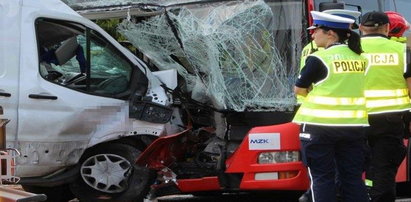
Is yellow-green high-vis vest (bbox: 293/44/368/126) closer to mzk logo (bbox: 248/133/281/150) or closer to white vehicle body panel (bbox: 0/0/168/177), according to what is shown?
mzk logo (bbox: 248/133/281/150)

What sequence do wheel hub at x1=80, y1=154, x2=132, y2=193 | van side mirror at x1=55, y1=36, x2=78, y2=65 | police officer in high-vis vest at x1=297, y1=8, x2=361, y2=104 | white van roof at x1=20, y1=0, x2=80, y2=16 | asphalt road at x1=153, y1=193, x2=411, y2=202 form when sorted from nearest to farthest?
police officer in high-vis vest at x1=297, y1=8, x2=361, y2=104
white van roof at x1=20, y1=0, x2=80, y2=16
wheel hub at x1=80, y1=154, x2=132, y2=193
van side mirror at x1=55, y1=36, x2=78, y2=65
asphalt road at x1=153, y1=193, x2=411, y2=202

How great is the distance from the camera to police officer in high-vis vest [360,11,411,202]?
5.41 metres

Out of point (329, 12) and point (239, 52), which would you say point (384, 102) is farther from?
point (239, 52)

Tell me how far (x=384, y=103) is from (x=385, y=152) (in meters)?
0.40

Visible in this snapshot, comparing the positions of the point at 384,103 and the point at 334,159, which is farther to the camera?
the point at 384,103

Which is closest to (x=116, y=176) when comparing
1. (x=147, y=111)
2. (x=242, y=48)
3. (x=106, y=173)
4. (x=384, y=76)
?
(x=106, y=173)

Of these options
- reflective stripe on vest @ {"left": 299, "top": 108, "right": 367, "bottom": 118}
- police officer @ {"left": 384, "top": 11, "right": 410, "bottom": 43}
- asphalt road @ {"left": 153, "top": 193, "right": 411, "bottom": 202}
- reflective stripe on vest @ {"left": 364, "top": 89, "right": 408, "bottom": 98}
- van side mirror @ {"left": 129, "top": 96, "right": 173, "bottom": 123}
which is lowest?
asphalt road @ {"left": 153, "top": 193, "right": 411, "bottom": 202}

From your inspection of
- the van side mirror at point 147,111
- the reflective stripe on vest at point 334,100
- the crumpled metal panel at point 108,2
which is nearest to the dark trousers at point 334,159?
the reflective stripe on vest at point 334,100

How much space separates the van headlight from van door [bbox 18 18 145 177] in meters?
1.33

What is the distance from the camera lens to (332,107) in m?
4.82

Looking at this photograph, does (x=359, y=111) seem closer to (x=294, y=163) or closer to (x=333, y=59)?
(x=333, y=59)

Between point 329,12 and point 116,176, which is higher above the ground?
point 329,12

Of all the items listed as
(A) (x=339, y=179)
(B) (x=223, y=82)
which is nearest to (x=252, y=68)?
(B) (x=223, y=82)

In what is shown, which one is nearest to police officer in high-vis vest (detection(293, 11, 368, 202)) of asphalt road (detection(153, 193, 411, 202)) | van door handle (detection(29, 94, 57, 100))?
van door handle (detection(29, 94, 57, 100))
